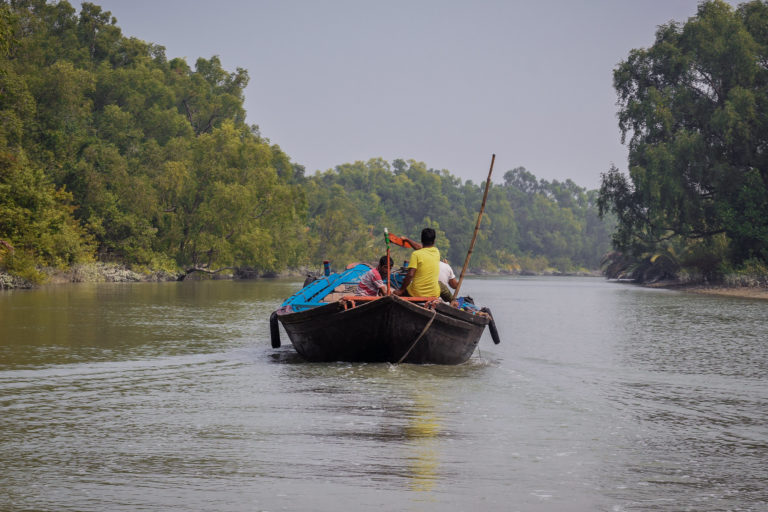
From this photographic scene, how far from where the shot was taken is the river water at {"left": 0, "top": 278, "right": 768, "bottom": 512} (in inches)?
222

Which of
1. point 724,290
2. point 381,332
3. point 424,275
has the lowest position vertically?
point 724,290

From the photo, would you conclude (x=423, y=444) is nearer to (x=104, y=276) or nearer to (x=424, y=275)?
(x=424, y=275)

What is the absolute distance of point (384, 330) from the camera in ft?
40.7

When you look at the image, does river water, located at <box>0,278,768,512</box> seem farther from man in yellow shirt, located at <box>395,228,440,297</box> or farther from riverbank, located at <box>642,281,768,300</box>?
riverbank, located at <box>642,281,768,300</box>

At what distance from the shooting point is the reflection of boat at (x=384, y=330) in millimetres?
12305

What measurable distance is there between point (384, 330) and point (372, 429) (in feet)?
14.9

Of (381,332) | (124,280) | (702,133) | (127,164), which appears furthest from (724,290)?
(127,164)

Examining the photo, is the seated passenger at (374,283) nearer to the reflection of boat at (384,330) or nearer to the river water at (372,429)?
the reflection of boat at (384,330)

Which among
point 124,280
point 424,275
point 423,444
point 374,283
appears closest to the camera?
point 423,444

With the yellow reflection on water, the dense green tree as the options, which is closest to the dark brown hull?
the yellow reflection on water

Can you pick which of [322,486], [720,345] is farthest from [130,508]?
[720,345]

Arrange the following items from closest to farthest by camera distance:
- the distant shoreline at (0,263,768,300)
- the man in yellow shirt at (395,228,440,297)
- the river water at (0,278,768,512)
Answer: the river water at (0,278,768,512)
the man in yellow shirt at (395,228,440,297)
the distant shoreline at (0,263,768,300)

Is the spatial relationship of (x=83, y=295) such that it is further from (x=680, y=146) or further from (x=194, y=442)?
(x=680, y=146)

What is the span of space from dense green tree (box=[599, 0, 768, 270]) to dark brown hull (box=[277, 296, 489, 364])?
3392 cm
